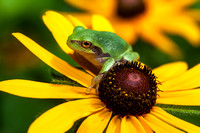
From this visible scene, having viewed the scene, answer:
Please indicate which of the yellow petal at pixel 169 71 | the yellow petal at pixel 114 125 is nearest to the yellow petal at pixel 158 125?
the yellow petal at pixel 114 125

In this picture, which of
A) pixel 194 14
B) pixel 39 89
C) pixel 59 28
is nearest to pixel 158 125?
pixel 39 89

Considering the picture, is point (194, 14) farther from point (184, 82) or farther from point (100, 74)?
point (100, 74)

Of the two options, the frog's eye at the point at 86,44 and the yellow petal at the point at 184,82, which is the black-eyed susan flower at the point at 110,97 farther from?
the frog's eye at the point at 86,44

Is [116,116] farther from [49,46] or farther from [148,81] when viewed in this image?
[49,46]

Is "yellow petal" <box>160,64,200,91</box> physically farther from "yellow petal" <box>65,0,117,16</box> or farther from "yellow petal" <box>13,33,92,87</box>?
"yellow petal" <box>65,0,117,16</box>

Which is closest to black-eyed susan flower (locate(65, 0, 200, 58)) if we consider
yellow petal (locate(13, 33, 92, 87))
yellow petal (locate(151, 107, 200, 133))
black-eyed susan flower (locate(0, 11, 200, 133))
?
black-eyed susan flower (locate(0, 11, 200, 133))

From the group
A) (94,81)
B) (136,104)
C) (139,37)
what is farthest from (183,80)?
(139,37)

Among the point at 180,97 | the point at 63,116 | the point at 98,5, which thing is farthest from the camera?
the point at 98,5
